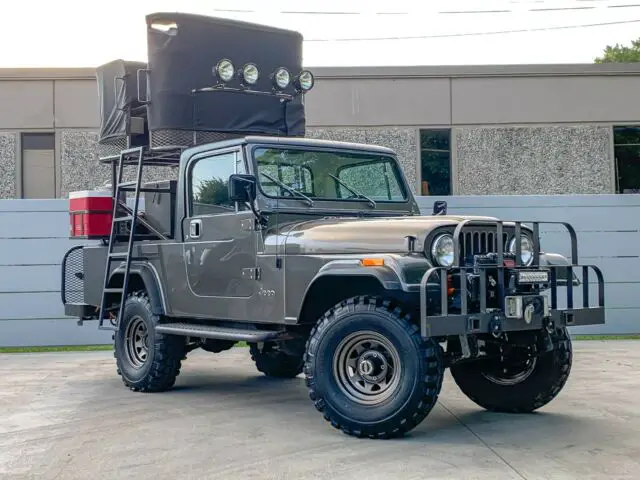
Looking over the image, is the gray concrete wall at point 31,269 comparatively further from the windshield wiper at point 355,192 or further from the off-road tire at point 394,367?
the off-road tire at point 394,367

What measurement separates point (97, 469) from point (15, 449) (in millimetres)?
995

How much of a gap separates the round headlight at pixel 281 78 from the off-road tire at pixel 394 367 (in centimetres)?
324

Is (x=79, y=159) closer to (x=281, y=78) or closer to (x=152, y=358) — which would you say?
(x=281, y=78)

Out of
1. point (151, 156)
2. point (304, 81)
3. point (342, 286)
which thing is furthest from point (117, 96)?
point (342, 286)

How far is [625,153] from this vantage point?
1656 cm

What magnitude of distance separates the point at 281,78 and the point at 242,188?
2123mm

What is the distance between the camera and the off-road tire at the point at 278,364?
31.6ft

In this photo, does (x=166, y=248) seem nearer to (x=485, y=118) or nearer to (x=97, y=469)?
(x=97, y=469)

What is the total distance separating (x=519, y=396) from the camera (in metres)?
7.21

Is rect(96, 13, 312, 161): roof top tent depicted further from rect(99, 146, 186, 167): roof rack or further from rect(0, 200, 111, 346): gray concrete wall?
rect(0, 200, 111, 346): gray concrete wall

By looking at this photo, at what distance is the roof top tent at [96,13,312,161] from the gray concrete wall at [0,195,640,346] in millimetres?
4650

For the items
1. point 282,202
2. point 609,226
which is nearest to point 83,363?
point 282,202

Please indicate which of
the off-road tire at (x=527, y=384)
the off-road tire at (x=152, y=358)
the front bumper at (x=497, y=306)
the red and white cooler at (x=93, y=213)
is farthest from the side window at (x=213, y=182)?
the off-road tire at (x=527, y=384)

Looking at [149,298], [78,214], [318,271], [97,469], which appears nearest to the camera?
[97,469]
